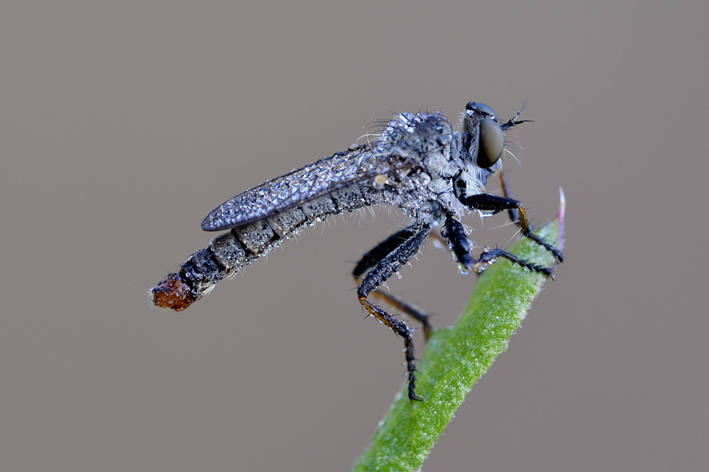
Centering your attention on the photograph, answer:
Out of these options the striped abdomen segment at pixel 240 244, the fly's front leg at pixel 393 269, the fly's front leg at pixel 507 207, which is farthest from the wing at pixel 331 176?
the fly's front leg at pixel 393 269

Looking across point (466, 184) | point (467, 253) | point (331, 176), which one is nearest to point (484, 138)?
point (466, 184)

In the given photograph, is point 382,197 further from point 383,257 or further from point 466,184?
point 383,257

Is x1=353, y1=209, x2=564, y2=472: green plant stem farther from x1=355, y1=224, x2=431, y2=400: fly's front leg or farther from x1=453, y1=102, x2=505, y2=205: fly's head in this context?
x1=453, y1=102, x2=505, y2=205: fly's head

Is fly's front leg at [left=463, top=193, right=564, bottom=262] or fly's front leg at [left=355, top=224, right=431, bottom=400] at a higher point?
fly's front leg at [left=463, top=193, right=564, bottom=262]

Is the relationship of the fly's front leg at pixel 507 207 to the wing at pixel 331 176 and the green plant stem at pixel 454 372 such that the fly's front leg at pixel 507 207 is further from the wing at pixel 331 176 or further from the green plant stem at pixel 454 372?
the green plant stem at pixel 454 372

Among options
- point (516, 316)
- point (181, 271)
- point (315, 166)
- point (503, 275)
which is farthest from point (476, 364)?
point (181, 271)

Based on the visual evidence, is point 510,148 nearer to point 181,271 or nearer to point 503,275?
point 503,275

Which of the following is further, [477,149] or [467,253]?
[477,149]

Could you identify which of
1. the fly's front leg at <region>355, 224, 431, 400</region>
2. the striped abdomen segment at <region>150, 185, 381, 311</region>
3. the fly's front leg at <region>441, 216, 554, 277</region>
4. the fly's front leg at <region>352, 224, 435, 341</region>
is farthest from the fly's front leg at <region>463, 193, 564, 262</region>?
the striped abdomen segment at <region>150, 185, 381, 311</region>
